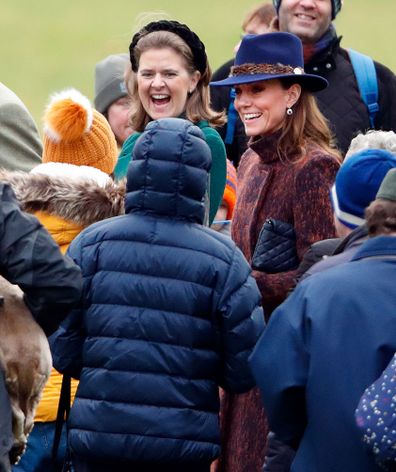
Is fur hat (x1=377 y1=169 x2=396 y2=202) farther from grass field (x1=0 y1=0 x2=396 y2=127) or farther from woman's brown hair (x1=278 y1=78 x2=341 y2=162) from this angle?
grass field (x1=0 y1=0 x2=396 y2=127)

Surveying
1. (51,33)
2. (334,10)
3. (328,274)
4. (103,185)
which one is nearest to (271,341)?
(328,274)

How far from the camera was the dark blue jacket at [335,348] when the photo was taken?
201 inches

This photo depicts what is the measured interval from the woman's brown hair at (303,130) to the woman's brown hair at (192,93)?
1.46 feet

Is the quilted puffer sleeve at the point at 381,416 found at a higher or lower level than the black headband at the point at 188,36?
lower

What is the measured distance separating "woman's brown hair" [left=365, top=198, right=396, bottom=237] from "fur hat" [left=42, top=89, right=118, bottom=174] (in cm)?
219

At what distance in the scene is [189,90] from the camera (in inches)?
298

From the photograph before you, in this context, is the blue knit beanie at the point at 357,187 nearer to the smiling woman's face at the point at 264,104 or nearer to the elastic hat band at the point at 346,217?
the elastic hat band at the point at 346,217

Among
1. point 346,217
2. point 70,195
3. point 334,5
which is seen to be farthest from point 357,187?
point 334,5

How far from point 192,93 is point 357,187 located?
1846mm

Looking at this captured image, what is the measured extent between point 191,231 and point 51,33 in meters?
27.7

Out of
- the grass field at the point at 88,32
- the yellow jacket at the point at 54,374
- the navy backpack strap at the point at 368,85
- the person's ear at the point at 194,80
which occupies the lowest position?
the grass field at the point at 88,32

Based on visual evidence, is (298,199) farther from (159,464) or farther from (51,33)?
(51,33)

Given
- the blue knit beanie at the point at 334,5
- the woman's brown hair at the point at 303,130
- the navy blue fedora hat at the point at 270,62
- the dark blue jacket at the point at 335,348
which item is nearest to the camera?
the dark blue jacket at the point at 335,348

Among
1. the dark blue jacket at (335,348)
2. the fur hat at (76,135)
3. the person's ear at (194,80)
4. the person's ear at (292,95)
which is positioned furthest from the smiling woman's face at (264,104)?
the dark blue jacket at (335,348)
